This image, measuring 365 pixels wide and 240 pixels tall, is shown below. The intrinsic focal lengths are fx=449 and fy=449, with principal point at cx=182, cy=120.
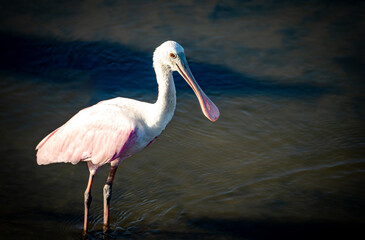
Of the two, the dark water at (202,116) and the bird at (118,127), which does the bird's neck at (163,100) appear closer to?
the bird at (118,127)

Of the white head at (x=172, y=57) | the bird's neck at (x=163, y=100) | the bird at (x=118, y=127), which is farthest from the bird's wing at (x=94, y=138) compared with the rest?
the white head at (x=172, y=57)

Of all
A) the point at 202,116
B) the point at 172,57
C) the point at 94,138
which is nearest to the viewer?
the point at 172,57

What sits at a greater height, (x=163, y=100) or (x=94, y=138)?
(x=163, y=100)

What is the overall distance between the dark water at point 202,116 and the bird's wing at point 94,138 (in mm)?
730

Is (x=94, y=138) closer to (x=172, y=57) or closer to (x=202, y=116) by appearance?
(x=172, y=57)

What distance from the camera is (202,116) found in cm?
668

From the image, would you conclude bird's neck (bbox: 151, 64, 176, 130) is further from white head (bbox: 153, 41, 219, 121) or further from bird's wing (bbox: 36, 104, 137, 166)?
bird's wing (bbox: 36, 104, 137, 166)

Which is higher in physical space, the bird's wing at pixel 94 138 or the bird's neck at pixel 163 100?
the bird's neck at pixel 163 100

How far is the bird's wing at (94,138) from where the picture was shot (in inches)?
170

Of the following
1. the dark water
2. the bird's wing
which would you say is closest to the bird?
the bird's wing

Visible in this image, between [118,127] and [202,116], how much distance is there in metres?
2.52

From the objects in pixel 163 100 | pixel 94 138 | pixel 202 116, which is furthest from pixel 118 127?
pixel 202 116

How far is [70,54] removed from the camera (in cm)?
812

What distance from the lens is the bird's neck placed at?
4.35 m
